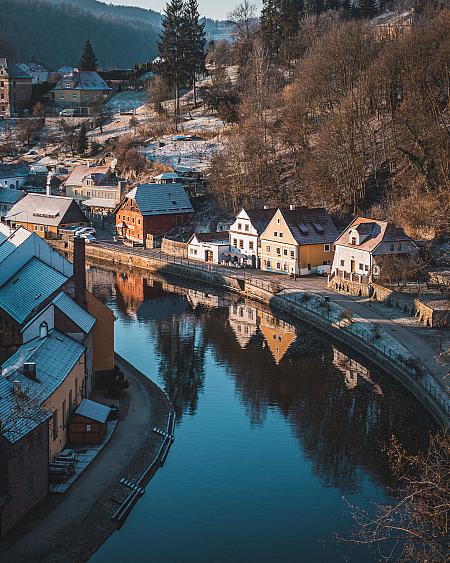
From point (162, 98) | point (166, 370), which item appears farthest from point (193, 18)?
point (166, 370)

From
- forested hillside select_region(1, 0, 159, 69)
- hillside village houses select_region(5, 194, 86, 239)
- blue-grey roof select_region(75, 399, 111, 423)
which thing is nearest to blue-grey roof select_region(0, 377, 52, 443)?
blue-grey roof select_region(75, 399, 111, 423)

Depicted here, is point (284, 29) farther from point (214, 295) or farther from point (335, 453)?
point (335, 453)

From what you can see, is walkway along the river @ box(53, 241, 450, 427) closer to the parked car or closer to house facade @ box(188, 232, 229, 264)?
the parked car

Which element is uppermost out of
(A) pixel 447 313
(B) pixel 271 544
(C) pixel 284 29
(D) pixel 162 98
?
(C) pixel 284 29

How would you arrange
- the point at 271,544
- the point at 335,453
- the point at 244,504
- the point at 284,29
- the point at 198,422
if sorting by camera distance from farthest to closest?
the point at 284,29 → the point at 198,422 → the point at 335,453 → the point at 244,504 → the point at 271,544

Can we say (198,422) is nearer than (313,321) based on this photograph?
Yes

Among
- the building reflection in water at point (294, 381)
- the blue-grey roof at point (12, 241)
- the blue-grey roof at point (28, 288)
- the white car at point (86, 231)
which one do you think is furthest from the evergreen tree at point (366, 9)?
the blue-grey roof at point (28, 288)

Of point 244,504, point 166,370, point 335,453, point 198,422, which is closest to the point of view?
point 244,504

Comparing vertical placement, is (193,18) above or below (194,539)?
above
